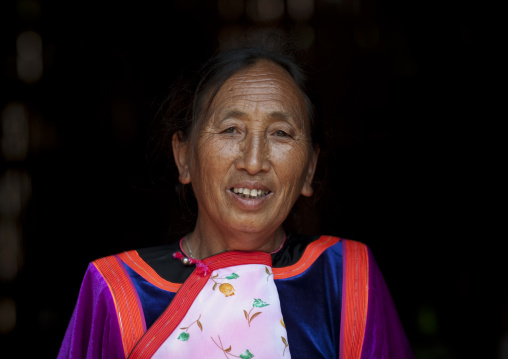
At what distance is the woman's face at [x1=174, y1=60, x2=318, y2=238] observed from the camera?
1814mm

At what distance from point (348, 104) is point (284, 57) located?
2.05 metres

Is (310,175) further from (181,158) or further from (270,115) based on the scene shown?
(181,158)

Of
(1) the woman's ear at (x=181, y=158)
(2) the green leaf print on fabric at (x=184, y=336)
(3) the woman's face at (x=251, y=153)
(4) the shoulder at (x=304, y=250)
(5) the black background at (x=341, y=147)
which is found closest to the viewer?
(2) the green leaf print on fabric at (x=184, y=336)

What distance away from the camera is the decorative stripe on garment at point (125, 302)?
171cm

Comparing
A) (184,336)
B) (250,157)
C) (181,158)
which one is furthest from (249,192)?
(184,336)

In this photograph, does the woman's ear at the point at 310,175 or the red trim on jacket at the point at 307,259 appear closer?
the red trim on jacket at the point at 307,259

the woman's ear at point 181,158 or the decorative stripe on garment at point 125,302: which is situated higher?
the woman's ear at point 181,158

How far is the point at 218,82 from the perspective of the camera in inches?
76.7

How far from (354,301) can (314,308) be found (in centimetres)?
13

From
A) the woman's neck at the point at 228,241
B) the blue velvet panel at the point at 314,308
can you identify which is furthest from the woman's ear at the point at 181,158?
the blue velvet panel at the point at 314,308

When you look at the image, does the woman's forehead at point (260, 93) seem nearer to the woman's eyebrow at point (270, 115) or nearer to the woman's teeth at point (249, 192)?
the woman's eyebrow at point (270, 115)

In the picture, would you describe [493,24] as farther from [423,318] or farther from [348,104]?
[423,318]

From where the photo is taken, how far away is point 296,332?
1.76 metres

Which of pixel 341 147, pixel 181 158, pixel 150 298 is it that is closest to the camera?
pixel 150 298
